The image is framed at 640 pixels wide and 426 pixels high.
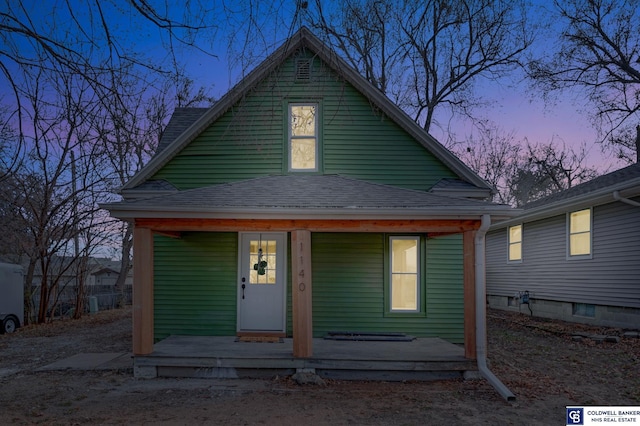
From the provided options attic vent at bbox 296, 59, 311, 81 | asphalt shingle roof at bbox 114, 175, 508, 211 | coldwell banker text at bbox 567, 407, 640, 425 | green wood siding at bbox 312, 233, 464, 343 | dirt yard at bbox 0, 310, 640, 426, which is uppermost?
attic vent at bbox 296, 59, 311, 81

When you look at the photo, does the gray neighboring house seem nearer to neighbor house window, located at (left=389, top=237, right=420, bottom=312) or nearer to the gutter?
the gutter

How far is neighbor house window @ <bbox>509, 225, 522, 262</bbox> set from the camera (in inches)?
640

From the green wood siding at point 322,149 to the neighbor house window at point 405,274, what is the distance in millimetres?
1200

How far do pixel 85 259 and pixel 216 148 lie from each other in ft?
32.1

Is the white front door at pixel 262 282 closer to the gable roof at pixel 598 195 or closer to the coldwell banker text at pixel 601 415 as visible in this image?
the coldwell banker text at pixel 601 415

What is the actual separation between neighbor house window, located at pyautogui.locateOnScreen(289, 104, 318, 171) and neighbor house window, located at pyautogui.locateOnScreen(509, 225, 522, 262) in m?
9.57

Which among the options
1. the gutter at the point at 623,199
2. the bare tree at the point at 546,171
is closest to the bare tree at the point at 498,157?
the bare tree at the point at 546,171

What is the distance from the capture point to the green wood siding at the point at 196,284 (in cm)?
927

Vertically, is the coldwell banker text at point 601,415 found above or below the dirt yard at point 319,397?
above

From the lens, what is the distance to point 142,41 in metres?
3.81

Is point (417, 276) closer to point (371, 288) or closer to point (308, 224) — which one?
point (371, 288)

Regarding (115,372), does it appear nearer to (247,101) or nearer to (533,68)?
(247,101)

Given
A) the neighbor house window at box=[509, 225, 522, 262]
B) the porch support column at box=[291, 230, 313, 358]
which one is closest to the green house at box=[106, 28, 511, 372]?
the porch support column at box=[291, 230, 313, 358]

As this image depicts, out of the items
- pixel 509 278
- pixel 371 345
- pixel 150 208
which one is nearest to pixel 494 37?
pixel 509 278
